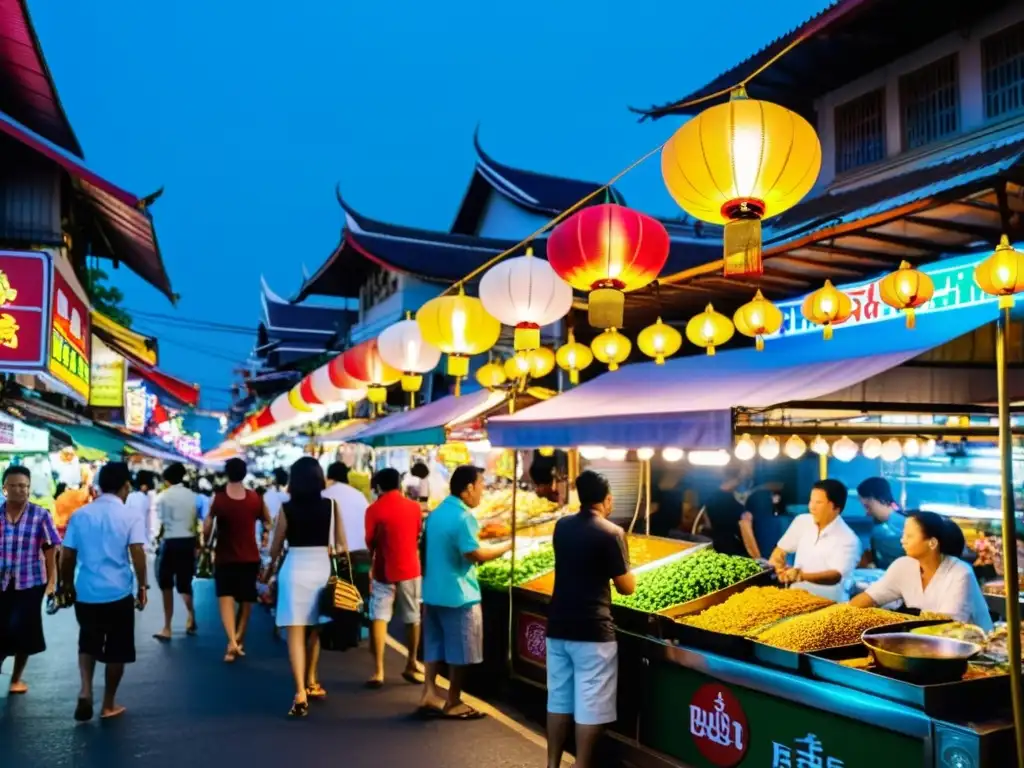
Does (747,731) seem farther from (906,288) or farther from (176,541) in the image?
(176,541)

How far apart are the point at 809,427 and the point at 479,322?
3.57 metres

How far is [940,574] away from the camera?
5.59m

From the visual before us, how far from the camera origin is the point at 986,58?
436 inches

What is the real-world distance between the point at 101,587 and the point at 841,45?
11693 mm

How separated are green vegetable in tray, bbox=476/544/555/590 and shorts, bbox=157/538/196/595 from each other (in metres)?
4.13

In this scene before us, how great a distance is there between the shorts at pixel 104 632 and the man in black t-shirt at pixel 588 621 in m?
3.64

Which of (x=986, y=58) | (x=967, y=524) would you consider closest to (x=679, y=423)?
(x=967, y=524)

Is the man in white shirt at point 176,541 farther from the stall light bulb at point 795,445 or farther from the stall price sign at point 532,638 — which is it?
the stall light bulb at point 795,445

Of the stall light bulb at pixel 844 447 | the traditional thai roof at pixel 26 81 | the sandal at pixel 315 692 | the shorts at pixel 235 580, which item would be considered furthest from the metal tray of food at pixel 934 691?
the traditional thai roof at pixel 26 81

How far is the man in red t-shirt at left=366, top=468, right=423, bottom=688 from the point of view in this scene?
809 cm

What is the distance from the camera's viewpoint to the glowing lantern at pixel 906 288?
593cm

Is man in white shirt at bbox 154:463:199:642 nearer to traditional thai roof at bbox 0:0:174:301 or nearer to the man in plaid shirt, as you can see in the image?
the man in plaid shirt

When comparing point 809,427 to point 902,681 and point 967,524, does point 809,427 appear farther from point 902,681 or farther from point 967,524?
point 967,524

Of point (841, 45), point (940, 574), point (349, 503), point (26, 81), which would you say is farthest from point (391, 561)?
point (841, 45)
